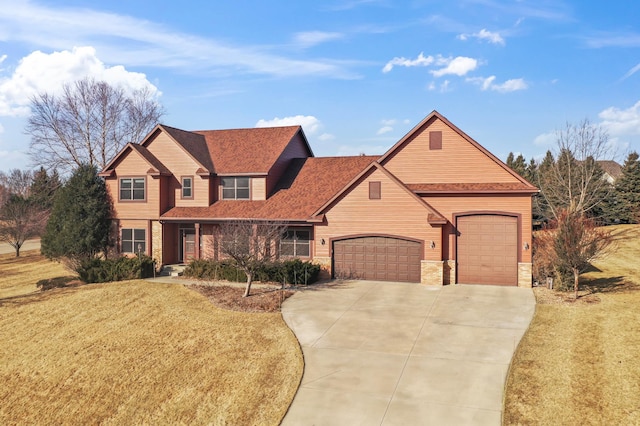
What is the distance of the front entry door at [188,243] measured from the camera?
2877cm

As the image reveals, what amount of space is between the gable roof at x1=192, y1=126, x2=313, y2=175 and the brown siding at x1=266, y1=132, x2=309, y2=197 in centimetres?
35

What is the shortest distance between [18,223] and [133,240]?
1979 centimetres

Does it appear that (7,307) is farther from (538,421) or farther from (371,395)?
(538,421)

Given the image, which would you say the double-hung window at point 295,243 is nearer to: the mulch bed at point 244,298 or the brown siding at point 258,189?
the brown siding at point 258,189

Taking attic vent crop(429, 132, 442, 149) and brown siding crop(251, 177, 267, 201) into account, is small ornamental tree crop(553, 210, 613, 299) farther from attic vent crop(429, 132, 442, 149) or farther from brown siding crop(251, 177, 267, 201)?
brown siding crop(251, 177, 267, 201)

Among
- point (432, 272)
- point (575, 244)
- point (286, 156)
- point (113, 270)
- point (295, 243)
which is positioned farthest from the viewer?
point (286, 156)

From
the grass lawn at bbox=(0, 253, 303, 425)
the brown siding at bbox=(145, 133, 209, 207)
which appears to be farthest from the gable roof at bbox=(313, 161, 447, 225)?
the brown siding at bbox=(145, 133, 209, 207)

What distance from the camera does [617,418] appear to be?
9.66 metres

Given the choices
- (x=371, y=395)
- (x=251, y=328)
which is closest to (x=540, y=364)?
(x=371, y=395)

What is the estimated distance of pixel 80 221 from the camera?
28.0 meters

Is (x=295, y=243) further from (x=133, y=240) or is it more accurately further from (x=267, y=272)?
(x=133, y=240)

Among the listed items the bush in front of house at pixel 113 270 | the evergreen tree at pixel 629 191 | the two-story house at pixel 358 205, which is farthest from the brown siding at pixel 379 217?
the evergreen tree at pixel 629 191

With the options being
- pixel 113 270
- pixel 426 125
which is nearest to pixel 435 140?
pixel 426 125

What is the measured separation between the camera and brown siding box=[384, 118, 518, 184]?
23.2m
